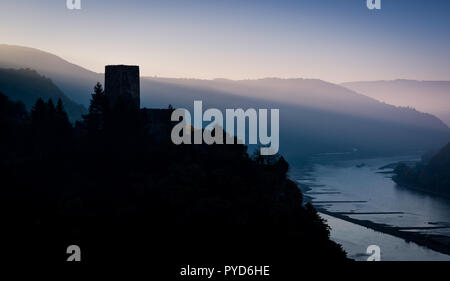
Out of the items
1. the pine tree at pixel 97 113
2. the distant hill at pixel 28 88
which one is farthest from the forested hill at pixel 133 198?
the distant hill at pixel 28 88

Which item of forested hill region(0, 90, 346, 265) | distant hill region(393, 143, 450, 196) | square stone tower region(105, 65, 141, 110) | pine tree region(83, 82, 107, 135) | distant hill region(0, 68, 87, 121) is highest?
distant hill region(0, 68, 87, 121)

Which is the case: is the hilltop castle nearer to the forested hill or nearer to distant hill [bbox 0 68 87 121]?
the forested hill

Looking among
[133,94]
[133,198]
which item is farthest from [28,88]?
[133,198]

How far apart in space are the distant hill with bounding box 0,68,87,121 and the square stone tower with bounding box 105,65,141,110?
2945 inches

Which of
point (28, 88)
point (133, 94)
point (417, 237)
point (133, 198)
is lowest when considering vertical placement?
point (417, 237)

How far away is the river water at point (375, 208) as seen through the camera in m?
74.3

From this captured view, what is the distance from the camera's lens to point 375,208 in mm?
102625

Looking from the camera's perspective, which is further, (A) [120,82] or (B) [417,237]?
(B) [417,237]

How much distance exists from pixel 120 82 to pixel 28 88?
9437 cm

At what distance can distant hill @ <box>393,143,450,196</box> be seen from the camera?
13238 cm

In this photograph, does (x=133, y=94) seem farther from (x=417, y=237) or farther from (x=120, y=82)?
(x=417, y=237)

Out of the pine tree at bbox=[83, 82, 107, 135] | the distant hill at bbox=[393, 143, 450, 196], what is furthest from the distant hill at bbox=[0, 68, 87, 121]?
the distant hill at bbox=[393, 143, 450, 196]

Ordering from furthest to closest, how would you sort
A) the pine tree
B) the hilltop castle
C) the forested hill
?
the hilltop castle, the pine tree, the forested hill

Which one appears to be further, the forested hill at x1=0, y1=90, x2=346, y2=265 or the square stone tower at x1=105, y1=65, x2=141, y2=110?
the square stone tower at x1=105, y1=65, x2=141, y2=110
